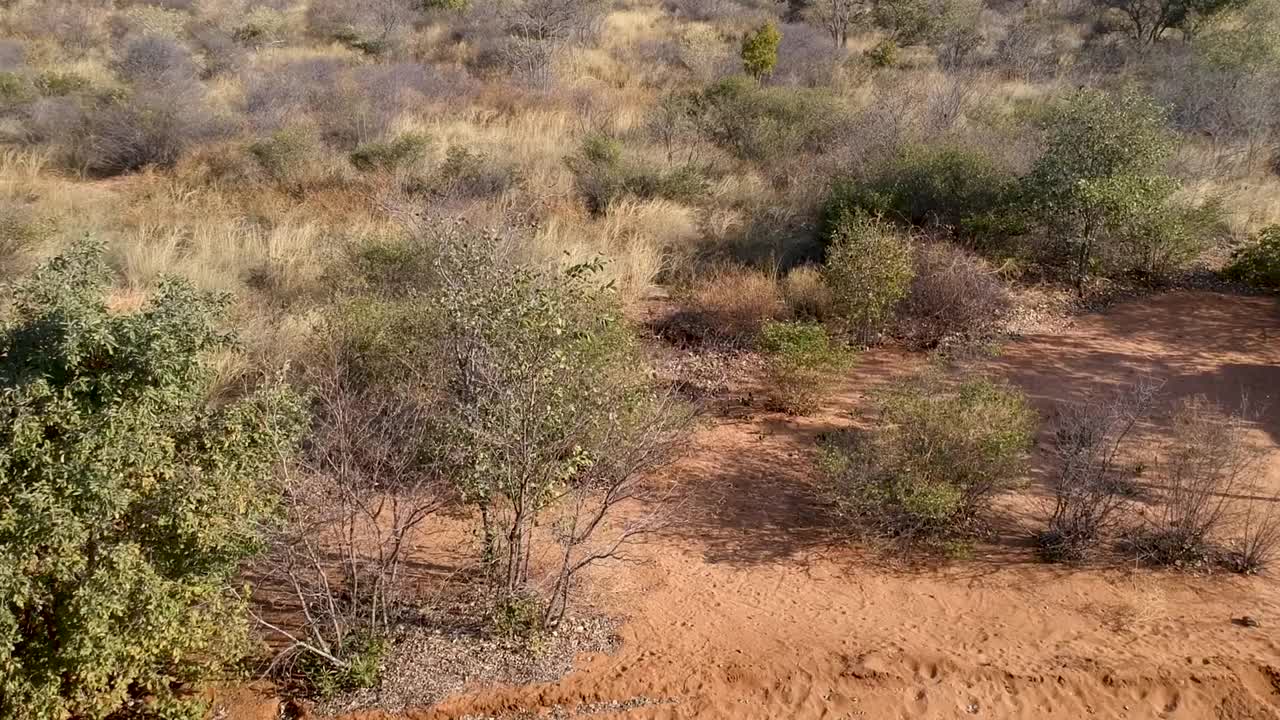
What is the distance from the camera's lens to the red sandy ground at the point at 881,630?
18.5 ft

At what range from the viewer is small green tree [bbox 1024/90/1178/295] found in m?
11.3

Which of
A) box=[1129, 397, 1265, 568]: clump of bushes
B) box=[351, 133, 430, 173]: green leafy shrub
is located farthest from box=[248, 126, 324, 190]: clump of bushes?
box=[1129, 397, 1265, 568]: clump of bushes

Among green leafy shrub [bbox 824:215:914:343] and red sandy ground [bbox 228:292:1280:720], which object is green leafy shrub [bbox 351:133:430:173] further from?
red sandy ground [bbox 228:292:1280:720]

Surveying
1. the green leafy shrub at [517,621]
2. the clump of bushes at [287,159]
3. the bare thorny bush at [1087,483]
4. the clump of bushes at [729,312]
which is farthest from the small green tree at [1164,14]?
the green leafy shrub at [517,621]

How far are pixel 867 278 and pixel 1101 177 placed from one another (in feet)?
12.3

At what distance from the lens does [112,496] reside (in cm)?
419

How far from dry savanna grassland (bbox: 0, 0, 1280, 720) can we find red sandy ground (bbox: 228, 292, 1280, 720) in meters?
0.03

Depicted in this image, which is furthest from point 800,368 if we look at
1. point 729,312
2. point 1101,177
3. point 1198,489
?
point 1101,177

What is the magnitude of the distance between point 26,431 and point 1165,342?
1127cm

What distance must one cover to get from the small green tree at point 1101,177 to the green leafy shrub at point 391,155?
9.61m

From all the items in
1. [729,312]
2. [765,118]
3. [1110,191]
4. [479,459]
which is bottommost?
[729,312]

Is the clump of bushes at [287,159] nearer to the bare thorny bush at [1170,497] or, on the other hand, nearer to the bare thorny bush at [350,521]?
the bare thorny bush at [350,521]

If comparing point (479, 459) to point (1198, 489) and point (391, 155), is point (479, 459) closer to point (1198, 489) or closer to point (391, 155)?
point (1198, 489)

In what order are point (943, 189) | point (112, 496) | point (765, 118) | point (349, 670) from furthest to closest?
point (765, 118), point (943, 189), point (349, 670), point (112, 496)
